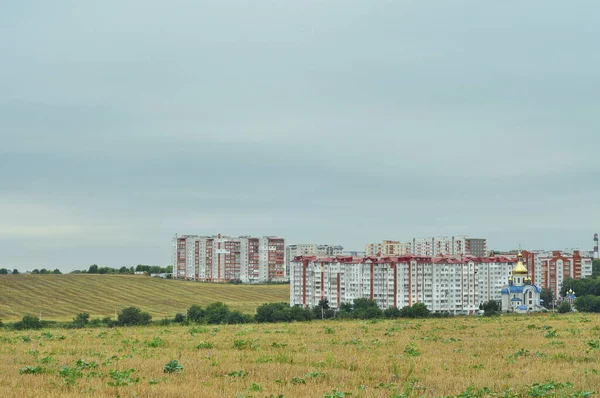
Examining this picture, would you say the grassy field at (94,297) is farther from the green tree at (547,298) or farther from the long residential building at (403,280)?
the green tree at (547,298)

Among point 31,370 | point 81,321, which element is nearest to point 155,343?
point 31,370

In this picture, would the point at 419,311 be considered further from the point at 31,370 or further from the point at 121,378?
the point at 121,378

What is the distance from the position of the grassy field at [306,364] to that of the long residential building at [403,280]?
118180 millimetres

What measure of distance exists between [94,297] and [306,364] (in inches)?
5937

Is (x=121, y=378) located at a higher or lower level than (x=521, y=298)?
higher

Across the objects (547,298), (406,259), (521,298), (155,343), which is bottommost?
(547,298)

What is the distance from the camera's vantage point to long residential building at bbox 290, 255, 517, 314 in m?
158

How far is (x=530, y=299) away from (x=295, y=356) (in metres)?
127

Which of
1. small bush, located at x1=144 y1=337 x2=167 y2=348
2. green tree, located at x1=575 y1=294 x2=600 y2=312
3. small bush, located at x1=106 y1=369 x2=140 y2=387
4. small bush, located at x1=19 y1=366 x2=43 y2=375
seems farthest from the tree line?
green tree, located at x1=575 y1=294 x2=600 y2=312

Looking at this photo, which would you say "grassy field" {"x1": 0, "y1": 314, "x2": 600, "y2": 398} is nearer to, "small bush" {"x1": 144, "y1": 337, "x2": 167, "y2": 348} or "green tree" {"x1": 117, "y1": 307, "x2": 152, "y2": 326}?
"small bush" {"x1": 144, "y1": 337, "x2": 167, "y2": 348}

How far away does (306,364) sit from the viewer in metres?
24.8

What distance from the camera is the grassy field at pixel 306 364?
61.9ft

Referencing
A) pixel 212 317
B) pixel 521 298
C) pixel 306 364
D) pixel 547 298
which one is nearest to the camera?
pixel 306 364

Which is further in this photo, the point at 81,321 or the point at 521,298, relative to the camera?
the point at 521,298
